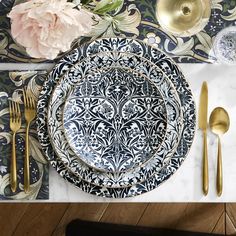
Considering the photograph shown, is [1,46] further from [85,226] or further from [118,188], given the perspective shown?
[85,226]

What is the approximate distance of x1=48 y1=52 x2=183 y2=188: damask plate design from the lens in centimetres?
77

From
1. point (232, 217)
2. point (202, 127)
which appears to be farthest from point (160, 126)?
point (232, 217)

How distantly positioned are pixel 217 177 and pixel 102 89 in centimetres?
24

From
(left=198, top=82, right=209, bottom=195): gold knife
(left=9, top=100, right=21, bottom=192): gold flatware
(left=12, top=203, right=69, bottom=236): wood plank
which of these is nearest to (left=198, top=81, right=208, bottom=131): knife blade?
(left=198, top=82, right=209, bottom=195): gold knife

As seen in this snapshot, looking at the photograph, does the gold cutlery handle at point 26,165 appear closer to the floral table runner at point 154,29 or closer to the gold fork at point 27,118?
the gold fork at point 27,118

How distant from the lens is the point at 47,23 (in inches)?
26.4

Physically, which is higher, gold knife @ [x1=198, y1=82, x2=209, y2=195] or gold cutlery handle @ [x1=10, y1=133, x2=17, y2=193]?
gold knife @ [x1=198, y1=82, x2=209, y2=195]

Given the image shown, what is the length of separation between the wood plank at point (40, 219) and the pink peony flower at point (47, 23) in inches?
19.4

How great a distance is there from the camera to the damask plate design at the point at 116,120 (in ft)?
2.55

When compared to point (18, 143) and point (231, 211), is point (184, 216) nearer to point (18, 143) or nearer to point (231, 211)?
point (231, 211)

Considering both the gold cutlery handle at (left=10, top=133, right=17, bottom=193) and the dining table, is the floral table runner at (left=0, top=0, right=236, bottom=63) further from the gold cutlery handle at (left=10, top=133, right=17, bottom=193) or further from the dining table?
the gold cutlery handle at (left=10, top=133, right=17, bottom=193)

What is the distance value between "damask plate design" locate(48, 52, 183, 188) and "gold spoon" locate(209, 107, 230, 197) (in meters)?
0.06

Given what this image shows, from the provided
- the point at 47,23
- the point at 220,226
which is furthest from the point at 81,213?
the point at 47,23

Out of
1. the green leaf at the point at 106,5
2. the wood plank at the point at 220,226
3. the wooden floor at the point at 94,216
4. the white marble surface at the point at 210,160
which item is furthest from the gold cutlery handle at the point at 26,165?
the wood plank at the point at 220,226
